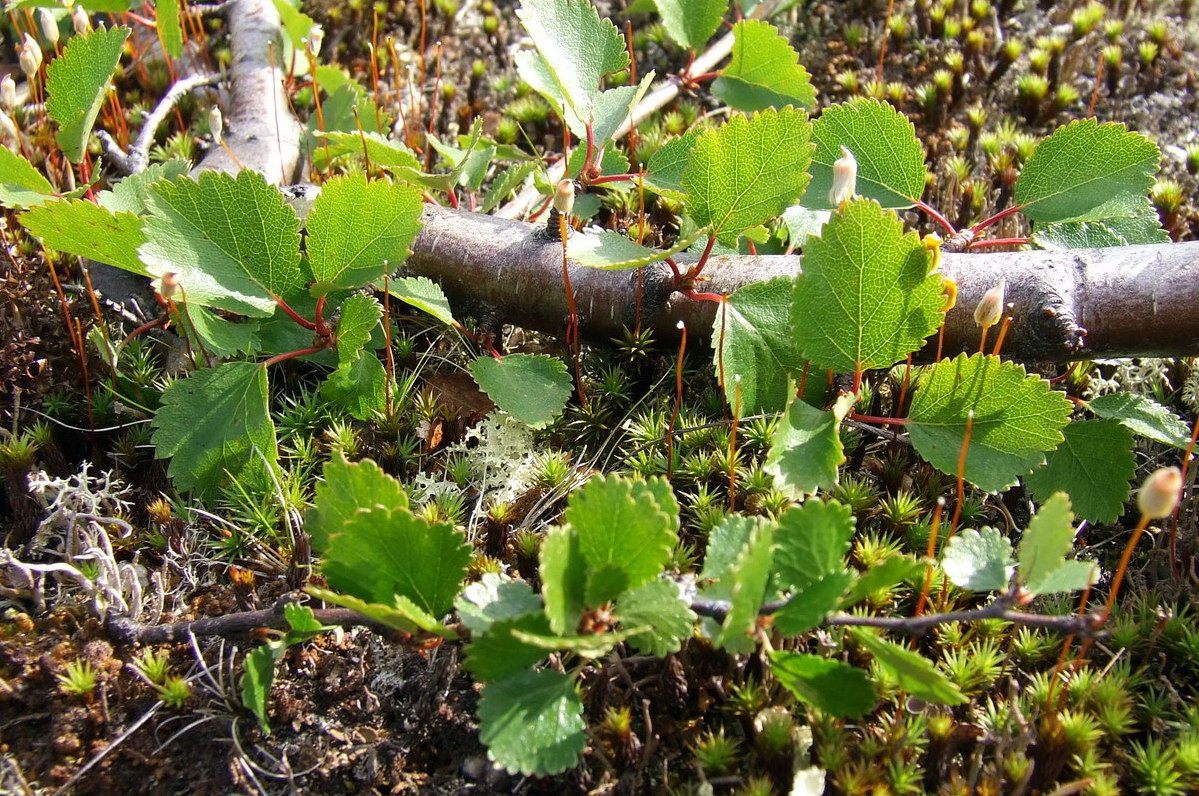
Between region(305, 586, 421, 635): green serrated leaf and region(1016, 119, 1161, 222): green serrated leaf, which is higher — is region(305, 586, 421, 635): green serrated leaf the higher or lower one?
the lower one

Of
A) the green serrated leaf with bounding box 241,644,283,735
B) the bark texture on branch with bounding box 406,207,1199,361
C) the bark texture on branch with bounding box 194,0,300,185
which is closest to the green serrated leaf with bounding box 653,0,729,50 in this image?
the bark texture on branch with bounding box 406,207,1199,361

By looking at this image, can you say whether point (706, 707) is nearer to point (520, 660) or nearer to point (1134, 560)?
point (520, 660)

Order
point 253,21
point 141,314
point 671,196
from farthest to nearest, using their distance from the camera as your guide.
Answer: point 253,21
point 141,314
point 671,196

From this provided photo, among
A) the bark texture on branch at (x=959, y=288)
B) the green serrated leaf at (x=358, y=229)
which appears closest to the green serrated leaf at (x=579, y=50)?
the bark texture on branch at (x=959, y=288)

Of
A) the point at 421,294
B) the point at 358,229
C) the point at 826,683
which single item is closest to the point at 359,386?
the point at 421,294

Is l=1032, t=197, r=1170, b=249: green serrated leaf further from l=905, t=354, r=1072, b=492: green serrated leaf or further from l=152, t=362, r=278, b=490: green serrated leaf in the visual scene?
l=152, t=362, r=278, b=490: green serrated leaf

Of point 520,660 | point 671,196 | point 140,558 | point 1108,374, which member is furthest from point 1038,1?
point 140,558
